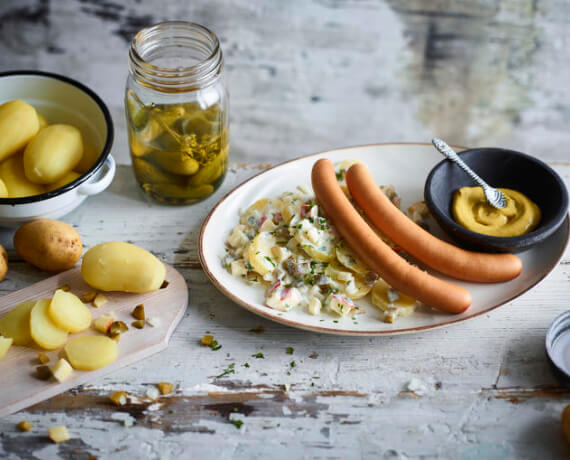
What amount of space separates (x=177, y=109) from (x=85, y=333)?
0.67m

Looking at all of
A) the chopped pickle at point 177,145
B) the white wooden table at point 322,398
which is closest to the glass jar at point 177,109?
the chopped pickle at point 177,145

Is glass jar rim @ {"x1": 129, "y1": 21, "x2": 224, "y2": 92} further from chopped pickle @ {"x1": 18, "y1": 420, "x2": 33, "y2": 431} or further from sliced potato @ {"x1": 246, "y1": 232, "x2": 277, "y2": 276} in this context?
chopped pickle @ {"x1": 18, "y1": 420, "x2": 33, "y2": 431}

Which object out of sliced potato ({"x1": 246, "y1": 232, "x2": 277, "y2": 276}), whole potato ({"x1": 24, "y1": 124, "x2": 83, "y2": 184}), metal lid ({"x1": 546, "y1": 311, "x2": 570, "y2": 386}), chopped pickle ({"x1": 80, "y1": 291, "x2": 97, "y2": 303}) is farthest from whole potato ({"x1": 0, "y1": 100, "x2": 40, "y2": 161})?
metal lid ({"x1": 546, "y1": 311, "x2": 570, "y2": 386})

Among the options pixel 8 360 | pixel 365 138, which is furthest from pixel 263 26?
pixel 8 360

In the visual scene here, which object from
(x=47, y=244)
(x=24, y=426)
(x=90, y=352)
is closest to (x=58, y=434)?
(x=24, y=426)

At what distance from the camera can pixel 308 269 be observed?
1.70 meters

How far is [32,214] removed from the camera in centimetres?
177

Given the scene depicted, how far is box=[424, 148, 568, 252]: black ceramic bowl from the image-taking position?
66.3 inches

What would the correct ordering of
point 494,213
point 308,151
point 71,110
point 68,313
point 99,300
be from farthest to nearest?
point 308,151
point 71,110
point 494,213
point 99,300
point 68,313

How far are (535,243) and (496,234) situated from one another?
4.3 inches

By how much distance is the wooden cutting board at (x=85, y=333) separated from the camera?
150 centimetres

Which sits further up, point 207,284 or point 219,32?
point 219,32

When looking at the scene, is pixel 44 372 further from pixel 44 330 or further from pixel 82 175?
pixel 82 175

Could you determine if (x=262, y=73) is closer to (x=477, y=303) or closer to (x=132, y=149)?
(x=132, y=149)
